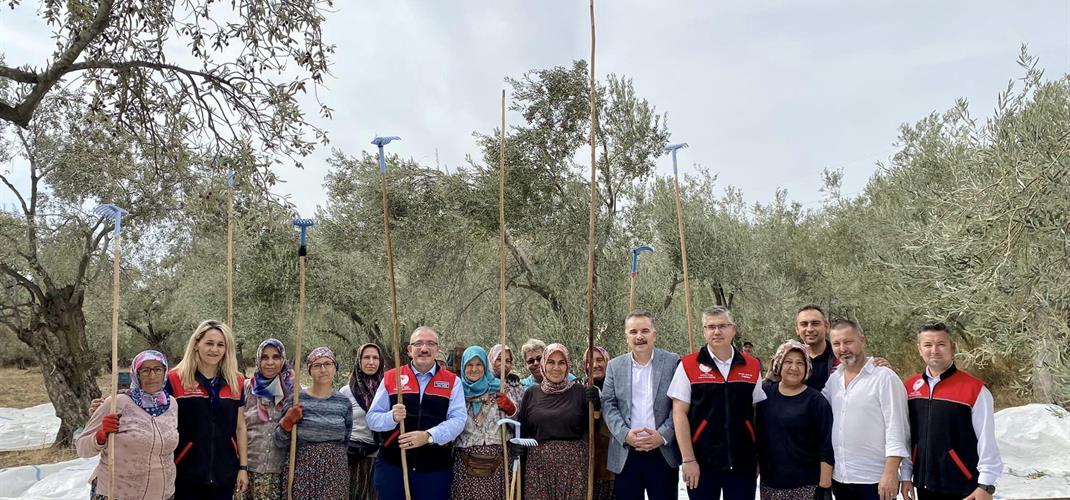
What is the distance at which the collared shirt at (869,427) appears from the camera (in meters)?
3.94

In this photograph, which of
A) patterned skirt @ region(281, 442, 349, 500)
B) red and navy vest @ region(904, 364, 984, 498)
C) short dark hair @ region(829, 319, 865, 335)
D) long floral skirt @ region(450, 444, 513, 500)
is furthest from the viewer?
long floral skirt @ region(450, 444, 513, 500)

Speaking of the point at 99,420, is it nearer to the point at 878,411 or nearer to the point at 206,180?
the point at 206,180

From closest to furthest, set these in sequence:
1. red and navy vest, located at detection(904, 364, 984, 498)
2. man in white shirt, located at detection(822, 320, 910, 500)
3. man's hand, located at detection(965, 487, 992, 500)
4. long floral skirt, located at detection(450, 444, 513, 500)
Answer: man's hand, located at detection(965, 487, 992, 500) < red and navy vest, located at detection(904, 364, 984, 498) < man in white shirt, located at detection(822, 320, 910, 500) < long floral skirt, located at detection(450, 444, 513, 500)

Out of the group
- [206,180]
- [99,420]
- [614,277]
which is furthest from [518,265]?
[99,420]

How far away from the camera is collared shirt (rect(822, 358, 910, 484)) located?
12.9 ft

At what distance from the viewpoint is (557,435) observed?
4.49m

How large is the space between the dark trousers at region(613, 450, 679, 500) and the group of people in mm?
11

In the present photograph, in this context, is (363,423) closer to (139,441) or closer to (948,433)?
(139,441)

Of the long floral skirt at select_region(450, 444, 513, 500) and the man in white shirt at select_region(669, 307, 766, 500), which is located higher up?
the man in white shirt at select_region(669, 307, 766, 500)

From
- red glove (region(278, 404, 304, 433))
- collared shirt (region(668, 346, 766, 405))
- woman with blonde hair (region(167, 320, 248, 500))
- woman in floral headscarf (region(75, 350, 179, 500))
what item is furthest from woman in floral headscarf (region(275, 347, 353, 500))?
collared shirt (region(668, 346, 766, 405))

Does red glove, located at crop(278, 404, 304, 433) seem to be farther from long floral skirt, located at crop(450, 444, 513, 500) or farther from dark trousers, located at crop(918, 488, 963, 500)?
dark trousers, located at crop(918, 488, 963, 500)

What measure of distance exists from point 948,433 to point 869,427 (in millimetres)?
367

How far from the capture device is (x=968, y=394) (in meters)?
3.80

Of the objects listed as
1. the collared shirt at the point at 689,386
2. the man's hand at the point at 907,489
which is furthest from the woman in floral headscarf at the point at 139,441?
the man's hand at the point at 907,489
